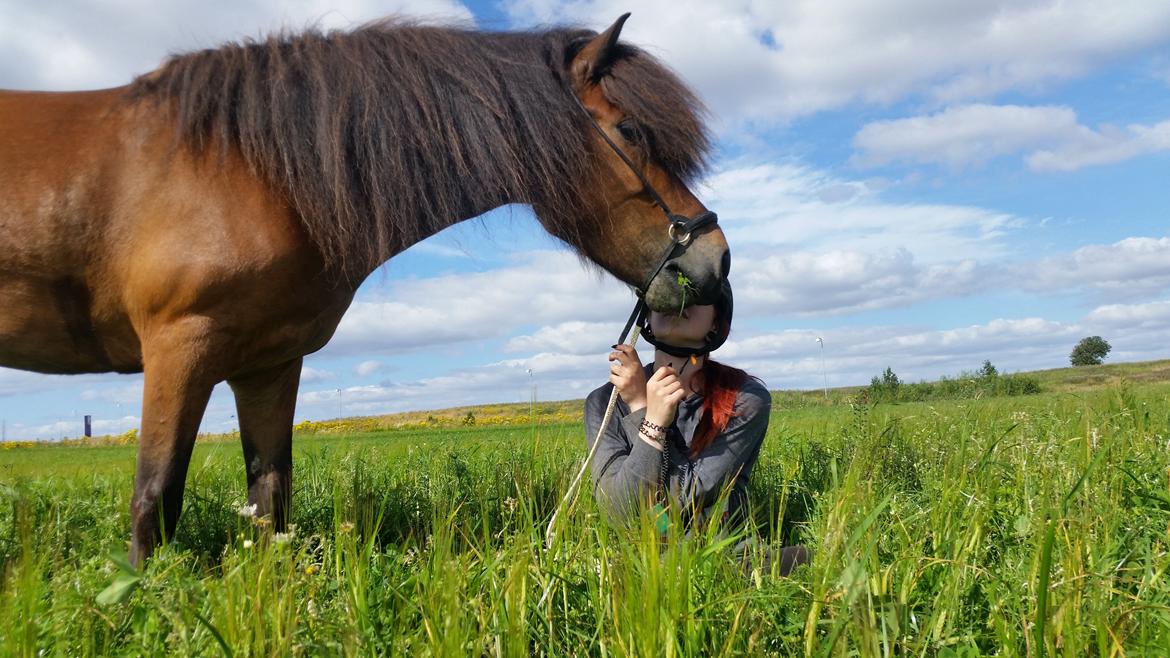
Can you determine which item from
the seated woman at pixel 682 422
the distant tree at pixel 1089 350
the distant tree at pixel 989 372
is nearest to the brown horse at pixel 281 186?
the seated woman at pixel 682 422

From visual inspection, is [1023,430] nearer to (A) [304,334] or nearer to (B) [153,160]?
(A) [304,334]

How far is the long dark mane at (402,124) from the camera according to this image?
326 cm

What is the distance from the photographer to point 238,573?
198 centimetres

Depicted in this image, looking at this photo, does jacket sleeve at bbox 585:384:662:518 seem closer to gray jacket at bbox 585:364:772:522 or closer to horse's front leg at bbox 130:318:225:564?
gray jacket at bbox 585:364:772:522

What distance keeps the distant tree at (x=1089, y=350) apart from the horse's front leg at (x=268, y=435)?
76924 millimetres

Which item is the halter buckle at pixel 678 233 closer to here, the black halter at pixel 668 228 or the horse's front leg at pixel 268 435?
the black halter at pixel 668 228

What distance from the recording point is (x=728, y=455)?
3191mm

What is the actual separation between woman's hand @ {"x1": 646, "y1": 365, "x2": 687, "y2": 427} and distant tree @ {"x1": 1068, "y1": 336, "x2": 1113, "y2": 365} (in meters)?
76.6

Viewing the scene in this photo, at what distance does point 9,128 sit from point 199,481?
2.39 meters

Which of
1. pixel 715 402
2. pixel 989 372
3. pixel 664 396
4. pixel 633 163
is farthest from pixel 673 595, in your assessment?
pixel 989 372

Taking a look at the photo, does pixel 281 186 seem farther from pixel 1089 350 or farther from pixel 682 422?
pixel 1089 350

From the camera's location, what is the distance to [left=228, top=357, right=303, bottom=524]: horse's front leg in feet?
12.7

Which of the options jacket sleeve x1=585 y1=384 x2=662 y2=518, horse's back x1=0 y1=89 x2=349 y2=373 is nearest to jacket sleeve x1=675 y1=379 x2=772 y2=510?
jacket sleeve x1=585 y1=384 x2=662 y2=518

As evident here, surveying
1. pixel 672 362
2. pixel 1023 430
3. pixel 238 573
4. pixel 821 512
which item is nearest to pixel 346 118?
pixel 672 362
